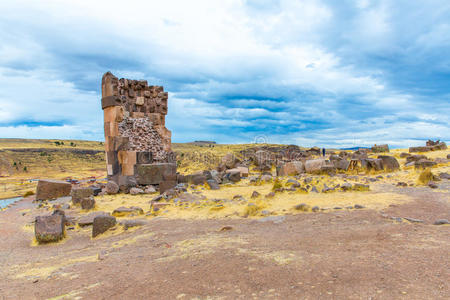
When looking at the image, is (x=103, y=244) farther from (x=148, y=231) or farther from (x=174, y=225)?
(x=174, y=225)

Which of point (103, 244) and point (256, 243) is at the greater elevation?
point (256, 243)

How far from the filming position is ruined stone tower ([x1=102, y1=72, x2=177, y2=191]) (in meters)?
12.7

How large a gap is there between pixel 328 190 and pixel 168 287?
23.6 ft

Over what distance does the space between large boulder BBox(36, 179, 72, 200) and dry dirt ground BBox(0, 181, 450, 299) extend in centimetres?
601

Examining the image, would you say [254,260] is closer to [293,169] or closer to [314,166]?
[293,169]

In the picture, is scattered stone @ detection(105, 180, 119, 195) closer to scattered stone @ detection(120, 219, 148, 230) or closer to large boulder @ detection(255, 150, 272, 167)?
scattered stone @ detection(120, 219, 148, 230)

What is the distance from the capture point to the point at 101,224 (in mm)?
6965

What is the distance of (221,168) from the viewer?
18547 mm

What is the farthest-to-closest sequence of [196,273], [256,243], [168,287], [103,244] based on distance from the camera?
[103,244] < [256,243] < [196,273] < [168,287]

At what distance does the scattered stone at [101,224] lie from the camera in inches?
273

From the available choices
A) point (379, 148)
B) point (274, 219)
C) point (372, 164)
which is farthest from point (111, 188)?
point (379, 148)

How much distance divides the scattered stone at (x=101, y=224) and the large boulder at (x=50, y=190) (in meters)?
7.22

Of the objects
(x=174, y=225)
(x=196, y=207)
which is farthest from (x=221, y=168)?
(x=174, y=225)

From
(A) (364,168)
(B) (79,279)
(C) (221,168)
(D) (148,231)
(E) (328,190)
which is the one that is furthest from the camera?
(C) (221,168)
